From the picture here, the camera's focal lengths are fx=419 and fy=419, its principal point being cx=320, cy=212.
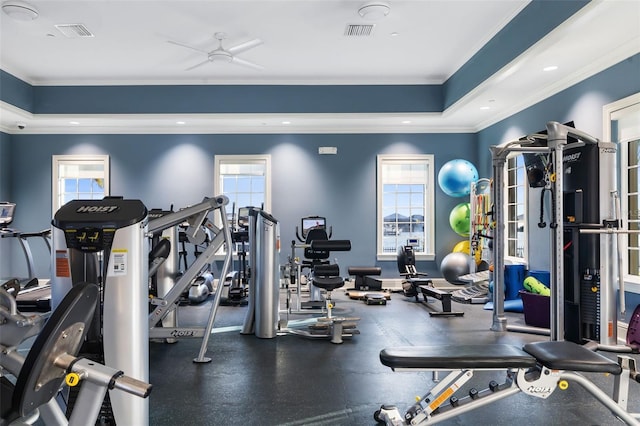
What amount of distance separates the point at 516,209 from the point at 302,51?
395cm

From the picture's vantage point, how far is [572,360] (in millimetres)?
1831

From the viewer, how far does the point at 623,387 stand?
1.98 metres

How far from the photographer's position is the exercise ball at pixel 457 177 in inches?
268

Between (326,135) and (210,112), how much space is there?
206 centimetres

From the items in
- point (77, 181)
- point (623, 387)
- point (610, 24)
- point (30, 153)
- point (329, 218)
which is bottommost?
point (623, 387)

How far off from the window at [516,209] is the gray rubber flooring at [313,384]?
2.20m

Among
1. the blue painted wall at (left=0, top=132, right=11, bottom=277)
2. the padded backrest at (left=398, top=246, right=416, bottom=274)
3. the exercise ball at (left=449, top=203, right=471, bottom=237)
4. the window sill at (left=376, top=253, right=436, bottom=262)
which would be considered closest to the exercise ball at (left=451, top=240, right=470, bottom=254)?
the exercise ball at (left=449, top=203, right=471, bottom=237)

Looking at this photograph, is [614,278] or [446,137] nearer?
[614,278]

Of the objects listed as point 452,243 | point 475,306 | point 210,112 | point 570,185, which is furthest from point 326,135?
point 570,185

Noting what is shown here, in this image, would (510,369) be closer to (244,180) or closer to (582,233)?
(582,233)

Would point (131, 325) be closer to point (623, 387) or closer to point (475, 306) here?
point (623, 387)

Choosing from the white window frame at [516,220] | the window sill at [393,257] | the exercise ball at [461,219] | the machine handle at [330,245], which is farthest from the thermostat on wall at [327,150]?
the machine handle at [330,245]

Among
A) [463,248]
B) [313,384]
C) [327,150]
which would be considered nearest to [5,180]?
[327,150]

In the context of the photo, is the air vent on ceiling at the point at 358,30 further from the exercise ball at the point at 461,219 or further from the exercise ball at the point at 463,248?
the exercise ball at the point at 463,248
